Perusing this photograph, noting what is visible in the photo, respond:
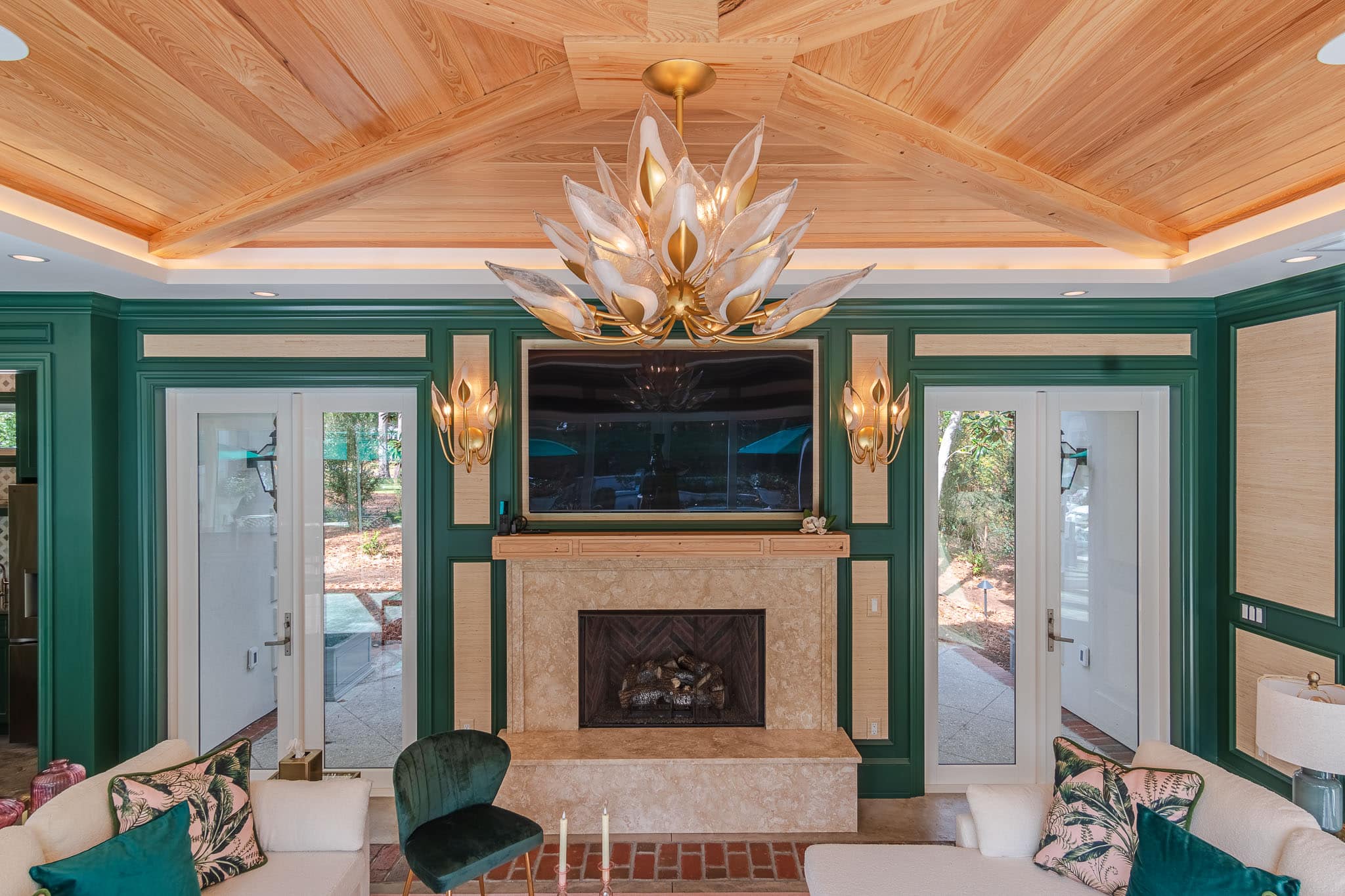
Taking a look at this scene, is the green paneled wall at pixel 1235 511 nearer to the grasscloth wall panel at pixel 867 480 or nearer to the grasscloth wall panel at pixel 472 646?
the grasscloth wall panel at pixel 867 480

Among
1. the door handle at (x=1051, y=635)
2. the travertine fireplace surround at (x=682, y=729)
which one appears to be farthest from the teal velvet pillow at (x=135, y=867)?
the door handle at (x=1051, y=635)

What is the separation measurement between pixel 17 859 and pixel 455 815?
1.23 meters

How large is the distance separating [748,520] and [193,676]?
3100mm

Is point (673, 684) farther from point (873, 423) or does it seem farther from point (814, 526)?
point (873, 423)

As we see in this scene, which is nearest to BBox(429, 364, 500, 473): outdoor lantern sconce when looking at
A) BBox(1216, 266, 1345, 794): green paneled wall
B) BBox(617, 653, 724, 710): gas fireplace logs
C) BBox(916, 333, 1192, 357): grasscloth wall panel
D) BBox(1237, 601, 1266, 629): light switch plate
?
BBox(617, 653, 724, 710): gas fireplace logs

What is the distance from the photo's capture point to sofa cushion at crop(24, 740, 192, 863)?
2.06m

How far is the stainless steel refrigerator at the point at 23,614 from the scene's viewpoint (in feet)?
13.3

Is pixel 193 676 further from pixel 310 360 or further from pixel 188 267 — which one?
pixel 188 267

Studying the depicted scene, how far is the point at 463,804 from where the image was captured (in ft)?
8.84

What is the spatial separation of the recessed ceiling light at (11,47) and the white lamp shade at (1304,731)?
4074 millimetres

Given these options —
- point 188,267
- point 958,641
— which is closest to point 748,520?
point 958,641

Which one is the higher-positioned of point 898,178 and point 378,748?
point 898,178

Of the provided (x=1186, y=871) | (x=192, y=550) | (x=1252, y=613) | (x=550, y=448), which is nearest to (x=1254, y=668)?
(x=1252, y=613)

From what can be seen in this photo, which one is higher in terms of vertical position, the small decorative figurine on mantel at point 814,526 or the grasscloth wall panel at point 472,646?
the small decorative figurine on mantel at point 814,526
